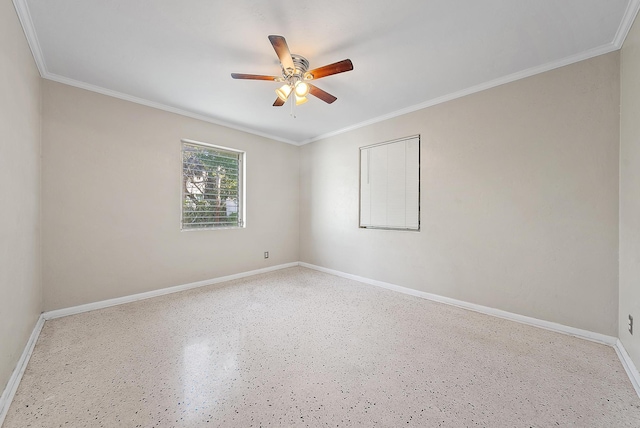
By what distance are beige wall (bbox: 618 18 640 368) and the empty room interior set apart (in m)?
0.03

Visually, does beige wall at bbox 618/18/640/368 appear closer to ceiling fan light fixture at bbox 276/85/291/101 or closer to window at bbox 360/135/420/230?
window at bbox 360/135/420/230

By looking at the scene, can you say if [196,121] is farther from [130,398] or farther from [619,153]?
[619,153]

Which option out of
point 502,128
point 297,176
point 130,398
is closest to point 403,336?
point 130,398

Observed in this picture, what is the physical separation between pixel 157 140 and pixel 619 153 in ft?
15.9

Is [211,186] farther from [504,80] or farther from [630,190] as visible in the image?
[630,190]

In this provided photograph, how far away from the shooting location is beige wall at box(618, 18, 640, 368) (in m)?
1.74

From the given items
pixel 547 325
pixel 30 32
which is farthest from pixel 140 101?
pixel 547 325

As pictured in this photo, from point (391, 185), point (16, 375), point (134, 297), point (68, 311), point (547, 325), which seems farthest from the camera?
point (391, 185)

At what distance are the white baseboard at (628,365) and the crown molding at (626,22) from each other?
2448 mm

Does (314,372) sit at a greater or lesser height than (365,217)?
lesser

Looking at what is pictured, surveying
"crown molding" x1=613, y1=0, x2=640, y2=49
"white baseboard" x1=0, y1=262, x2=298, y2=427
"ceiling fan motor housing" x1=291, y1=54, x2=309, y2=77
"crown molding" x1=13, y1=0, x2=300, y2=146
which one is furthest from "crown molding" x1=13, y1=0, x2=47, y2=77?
"crown molding" x1=613, y1=0, x2=640, y2=49

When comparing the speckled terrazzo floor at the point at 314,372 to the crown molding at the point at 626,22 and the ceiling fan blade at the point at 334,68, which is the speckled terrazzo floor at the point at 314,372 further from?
the crown molding at the point at 626,22

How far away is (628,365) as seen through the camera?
176 centimetres

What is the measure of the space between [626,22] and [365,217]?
3003 mm
